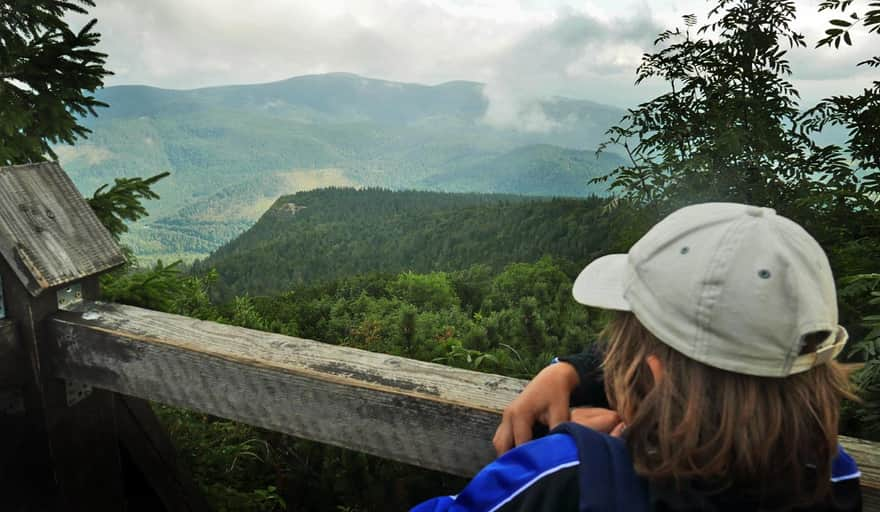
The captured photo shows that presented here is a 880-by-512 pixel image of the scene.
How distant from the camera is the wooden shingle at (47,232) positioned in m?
1.37

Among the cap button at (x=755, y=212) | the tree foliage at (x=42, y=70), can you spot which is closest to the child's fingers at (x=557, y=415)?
the cap button at (x=755, y=212)

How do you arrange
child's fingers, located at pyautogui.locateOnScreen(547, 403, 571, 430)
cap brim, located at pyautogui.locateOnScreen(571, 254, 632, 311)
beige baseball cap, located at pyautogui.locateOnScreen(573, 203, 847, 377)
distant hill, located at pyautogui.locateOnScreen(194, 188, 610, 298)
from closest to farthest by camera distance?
beige baseball cap, located at pyautogui.locateOnScreen(573, 203, 847, 377) < cap brim, located at pyautogui.locateOnScreen(571, 254, 632, 311) < child's fingers, located at pyautogui.locateOnScreen(547, 403, 571, 430) < distant hill, located at pyautogui.locateOnScreen(194, 188, 610, 298)

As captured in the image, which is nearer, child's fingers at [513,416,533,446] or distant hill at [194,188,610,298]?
child's fingers at [513,416,533,446]

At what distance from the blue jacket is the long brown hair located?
3cm

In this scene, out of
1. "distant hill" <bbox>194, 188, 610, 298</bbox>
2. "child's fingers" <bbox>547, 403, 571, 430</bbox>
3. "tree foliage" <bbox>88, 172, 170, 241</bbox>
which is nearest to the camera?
"child's fingers" <bbox>547, 403, 571, 430</bbox>

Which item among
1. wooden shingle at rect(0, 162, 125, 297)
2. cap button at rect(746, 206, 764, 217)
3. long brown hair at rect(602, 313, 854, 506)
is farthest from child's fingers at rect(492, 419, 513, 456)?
wooden shingle at rect(0, 162, 125, 297)

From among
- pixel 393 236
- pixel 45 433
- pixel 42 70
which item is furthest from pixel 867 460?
pixel 393 236

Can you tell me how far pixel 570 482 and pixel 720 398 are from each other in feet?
0.73

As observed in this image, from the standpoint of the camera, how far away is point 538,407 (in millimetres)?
1026

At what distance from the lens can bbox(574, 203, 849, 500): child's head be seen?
0.76 metres

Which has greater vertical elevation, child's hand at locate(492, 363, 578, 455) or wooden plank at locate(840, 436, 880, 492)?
child's hand at locate(492, 363, 578, 455)

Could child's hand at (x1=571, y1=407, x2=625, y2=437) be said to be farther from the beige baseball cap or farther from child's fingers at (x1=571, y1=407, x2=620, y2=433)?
the beige baseball cap

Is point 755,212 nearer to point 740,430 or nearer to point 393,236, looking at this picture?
point 740,430

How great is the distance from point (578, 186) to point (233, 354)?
18096 cm
